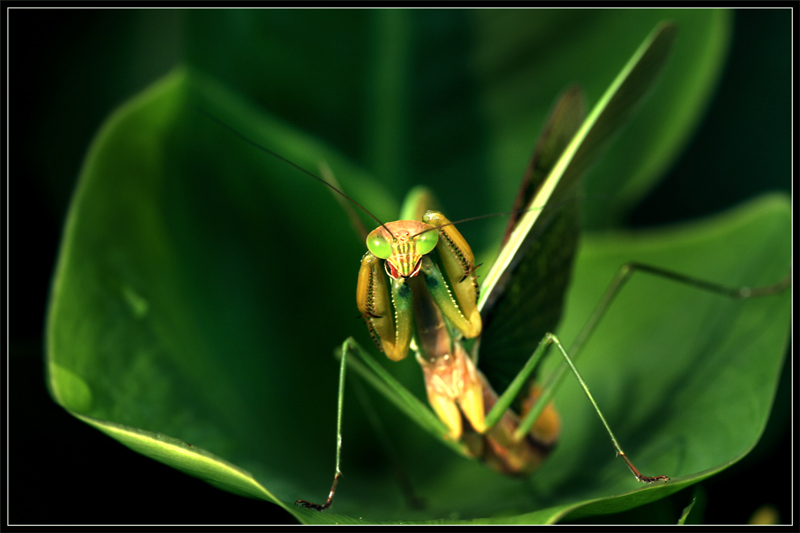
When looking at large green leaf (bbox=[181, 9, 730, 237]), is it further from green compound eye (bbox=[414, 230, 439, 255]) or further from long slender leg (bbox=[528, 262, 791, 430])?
green compound eye (bbox=[414, 230, 439, 255])

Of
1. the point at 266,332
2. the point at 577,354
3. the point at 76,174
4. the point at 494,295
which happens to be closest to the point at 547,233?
the point at 494,295

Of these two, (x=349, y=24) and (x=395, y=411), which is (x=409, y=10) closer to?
(x=349, y=24)

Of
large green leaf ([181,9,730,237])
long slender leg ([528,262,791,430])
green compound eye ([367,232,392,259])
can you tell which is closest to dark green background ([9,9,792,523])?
large green leaf ([181,9,730,237])

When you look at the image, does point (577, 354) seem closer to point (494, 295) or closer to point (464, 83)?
point (494, 295)

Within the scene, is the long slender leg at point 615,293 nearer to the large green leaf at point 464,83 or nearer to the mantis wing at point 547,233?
the mantis wing at point 547,233

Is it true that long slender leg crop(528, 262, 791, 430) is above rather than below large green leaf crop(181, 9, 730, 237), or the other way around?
below

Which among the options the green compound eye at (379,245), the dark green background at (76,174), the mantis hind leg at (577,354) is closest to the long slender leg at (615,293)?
the mantis hind leg at (577,354)

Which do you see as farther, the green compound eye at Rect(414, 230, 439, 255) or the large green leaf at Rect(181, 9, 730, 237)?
the large green leaf at Rect(181, 9, 730, 237)
